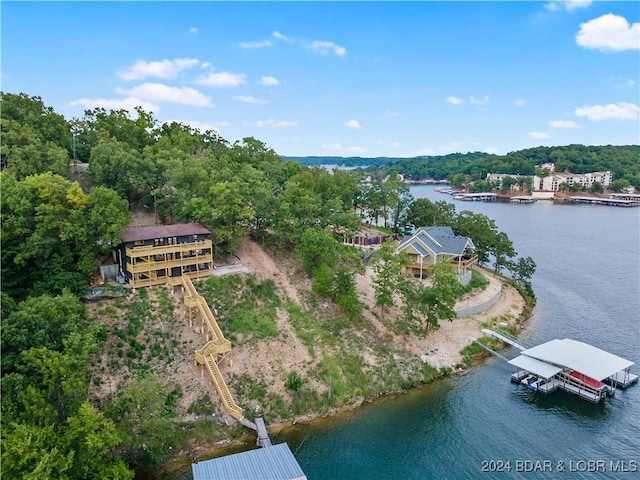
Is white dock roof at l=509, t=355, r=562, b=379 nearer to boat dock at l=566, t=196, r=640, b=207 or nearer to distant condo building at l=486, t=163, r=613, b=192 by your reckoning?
boat dock at l=566, t=196, r=640, b=207

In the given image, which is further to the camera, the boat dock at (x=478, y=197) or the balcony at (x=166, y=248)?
the boat dock at (x=478, y=197)

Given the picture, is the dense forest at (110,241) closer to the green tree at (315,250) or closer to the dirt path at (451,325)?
the green tree at (315,250)

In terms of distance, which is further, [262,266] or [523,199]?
[523,199]

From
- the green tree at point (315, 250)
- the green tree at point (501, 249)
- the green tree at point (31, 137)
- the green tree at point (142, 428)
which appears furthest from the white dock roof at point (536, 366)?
the green tree at point (31, 137)

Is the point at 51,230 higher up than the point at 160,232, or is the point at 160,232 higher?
the point at 51,230

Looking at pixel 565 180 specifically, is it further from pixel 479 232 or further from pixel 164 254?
pixel 164 254

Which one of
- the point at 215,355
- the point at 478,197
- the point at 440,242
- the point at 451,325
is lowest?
the point at 451,325

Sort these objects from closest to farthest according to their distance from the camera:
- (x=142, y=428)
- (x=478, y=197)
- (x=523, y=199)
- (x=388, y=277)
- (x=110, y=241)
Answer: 1. (x=142, y=428)
2. (x=110, y=241)
3. (x=388, y=277)
4. (x=523, y=199)
5. (x=478, y=197)

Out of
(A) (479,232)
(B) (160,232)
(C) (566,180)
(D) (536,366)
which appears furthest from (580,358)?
(C) (566,180)
